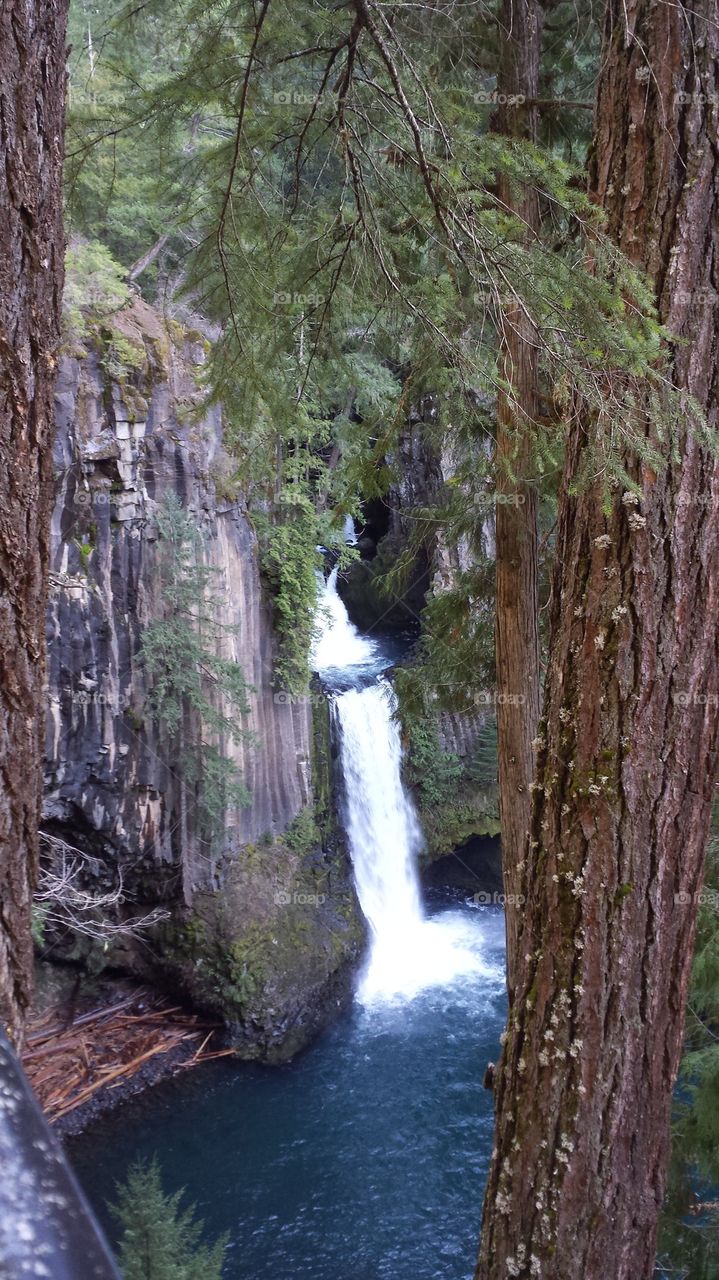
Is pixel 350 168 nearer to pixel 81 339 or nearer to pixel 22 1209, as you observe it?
pixel 22 1209

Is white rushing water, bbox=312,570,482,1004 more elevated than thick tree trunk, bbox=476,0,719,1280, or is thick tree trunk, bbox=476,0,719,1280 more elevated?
thick tree trunk, bbox=476,0,719,1280

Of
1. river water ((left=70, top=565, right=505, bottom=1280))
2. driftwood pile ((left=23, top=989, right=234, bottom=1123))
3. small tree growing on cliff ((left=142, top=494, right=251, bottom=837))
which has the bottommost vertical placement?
river water ((left=70, top=565, right=505, bottom=1280))

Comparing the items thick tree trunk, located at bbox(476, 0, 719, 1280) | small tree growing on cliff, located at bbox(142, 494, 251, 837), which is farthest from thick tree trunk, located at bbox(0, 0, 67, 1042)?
small tree growing on cliff, located at bbox(142, 494, 251, 837)

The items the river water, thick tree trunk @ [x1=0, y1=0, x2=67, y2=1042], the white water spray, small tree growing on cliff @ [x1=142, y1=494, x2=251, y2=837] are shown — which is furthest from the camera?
the white water spray

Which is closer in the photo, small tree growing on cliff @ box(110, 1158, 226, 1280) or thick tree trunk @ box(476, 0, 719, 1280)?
thick tree trunk @ box(476, 0, 719, 1280)

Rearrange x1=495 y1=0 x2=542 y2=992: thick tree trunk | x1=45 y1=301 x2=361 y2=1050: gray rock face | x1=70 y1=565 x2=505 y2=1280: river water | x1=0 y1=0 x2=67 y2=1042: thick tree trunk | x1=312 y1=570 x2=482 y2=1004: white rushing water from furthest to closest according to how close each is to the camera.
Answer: x1=312 y1=570 x2=482 y2=1004: white rushing water → x1=45 y1=301 x2=361 y2=1050: gray rock face → x1=70 y1=565 x2=505 y2=1280: river water → x1=495 y1=0 x2=542 y2=992: thick tree trunk → x1=0 y1=0 x2=67 y2=1042: thick tree trunk

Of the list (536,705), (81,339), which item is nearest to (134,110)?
(536,705)

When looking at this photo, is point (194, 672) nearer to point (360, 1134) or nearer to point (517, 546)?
point (360, 1134)

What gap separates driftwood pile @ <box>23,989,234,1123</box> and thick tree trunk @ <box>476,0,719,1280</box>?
7.03 metres

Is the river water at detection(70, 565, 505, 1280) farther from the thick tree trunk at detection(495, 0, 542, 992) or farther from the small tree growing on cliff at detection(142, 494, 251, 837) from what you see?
the thick tree trunk at detection(495, 0, 542, 992)

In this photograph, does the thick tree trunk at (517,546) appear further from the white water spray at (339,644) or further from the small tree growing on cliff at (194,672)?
the white water spray at (339,644)

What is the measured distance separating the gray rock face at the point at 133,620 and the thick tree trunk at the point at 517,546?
4953mm

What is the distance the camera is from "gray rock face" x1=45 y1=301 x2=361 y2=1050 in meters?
8.50

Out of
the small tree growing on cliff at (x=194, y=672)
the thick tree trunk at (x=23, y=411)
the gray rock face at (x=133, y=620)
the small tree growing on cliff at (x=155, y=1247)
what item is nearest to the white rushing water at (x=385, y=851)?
the gray rock face at (x=133, y=620)
